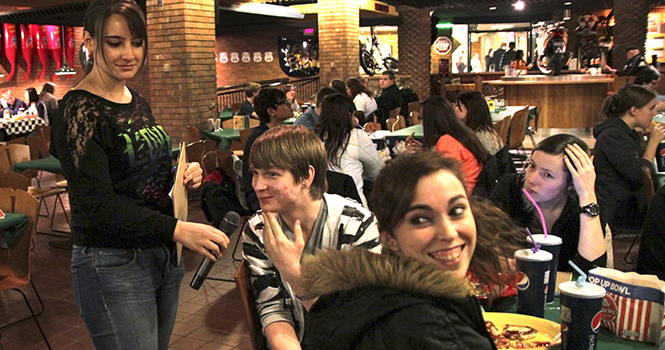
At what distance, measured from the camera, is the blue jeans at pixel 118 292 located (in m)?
1.80

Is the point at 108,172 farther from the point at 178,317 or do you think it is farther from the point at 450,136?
the point at 450,136

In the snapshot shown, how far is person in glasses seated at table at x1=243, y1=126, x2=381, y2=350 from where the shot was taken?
186 cm

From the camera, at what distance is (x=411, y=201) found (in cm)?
125

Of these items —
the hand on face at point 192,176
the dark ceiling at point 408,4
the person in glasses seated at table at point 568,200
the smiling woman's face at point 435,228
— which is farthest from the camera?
the dark ceiling at point 408,4

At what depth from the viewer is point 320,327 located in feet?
3.70

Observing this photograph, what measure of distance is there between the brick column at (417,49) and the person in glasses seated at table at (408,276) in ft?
59.7

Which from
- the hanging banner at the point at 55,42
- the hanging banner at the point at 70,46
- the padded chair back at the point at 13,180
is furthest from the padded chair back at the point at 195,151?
the hanging banner at the point at 70,46

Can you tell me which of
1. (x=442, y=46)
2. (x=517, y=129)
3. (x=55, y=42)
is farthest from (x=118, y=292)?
(x=442, y=46)

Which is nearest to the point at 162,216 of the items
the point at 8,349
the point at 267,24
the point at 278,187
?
the point at 278,187

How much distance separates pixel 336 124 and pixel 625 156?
204cm

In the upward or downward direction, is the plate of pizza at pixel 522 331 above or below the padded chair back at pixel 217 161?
below

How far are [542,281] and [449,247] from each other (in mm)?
681

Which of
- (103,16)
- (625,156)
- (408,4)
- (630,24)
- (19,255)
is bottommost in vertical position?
(19,255)

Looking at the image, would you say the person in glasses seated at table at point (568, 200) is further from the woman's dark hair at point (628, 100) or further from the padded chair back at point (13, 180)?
the padded chair back at point (13, 180)
